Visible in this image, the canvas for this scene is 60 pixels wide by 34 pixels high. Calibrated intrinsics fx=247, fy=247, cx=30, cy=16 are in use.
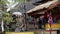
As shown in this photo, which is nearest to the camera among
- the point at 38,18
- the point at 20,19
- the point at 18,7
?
the point at 20,19

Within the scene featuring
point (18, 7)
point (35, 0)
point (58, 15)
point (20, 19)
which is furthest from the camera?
point (35, 0)

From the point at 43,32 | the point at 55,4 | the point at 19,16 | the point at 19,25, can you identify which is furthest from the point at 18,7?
the point at 55,4

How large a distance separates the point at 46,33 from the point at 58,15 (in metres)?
1.08

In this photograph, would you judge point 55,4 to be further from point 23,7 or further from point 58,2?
point 23,7

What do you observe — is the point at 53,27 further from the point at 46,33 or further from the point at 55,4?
the point at 55,4

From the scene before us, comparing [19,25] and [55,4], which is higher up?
[55,4]

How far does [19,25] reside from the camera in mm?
15203

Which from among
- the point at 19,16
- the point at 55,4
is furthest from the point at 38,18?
the point at 55,4

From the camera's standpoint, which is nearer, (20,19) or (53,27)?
(53,27)

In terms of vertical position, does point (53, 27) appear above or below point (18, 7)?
below

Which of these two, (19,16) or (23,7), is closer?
(19,16)

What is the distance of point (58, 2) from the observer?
30.1ft

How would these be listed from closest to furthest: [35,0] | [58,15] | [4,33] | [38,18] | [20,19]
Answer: [58,15] → [4,33] → [20,19] → [38,18] → [35,0]

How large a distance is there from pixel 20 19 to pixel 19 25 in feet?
1.38
